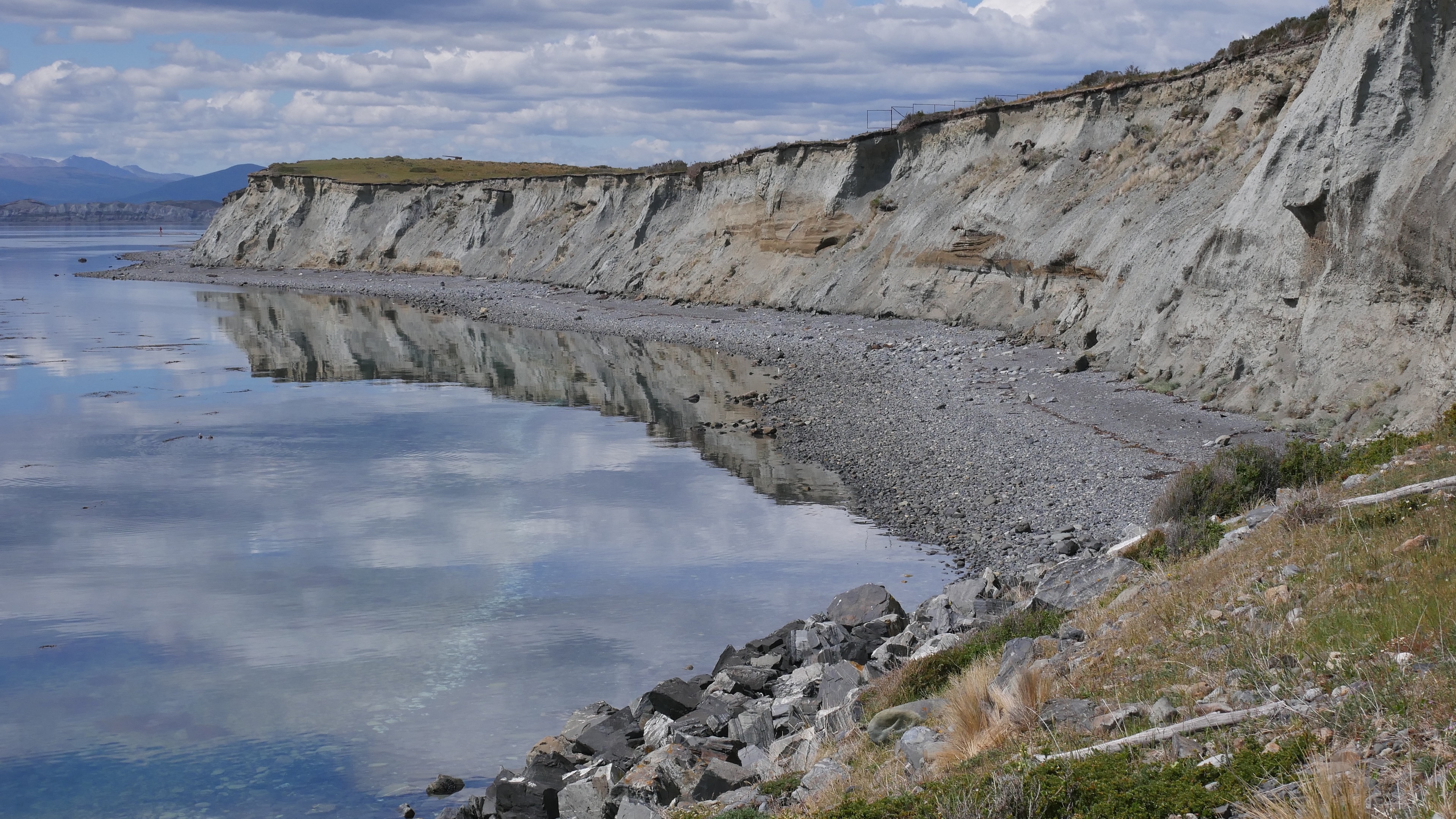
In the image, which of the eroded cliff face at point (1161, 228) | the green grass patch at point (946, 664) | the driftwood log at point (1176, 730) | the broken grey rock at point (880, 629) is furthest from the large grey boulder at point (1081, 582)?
the eroded cliff face at point (1161, 228)

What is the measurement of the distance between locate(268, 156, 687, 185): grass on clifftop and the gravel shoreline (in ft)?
146

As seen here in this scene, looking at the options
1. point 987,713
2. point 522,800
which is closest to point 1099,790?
point 987,713

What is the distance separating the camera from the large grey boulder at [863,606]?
12703 millimetres

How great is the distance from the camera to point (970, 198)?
39.5m

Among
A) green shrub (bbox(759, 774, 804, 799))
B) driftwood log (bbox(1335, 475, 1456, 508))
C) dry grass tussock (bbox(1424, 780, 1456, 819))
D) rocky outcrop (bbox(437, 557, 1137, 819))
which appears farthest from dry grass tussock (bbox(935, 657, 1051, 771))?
driftwood log (bbox(1335, 475, 1456, 508))

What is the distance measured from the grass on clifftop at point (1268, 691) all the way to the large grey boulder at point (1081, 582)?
1.17 m

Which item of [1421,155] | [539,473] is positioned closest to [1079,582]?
[1421,155]

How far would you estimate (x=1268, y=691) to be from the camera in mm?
6062

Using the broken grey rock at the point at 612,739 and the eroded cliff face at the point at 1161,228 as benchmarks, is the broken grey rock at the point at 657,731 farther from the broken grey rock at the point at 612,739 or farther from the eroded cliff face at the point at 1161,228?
the eroded cliff face at the point at 1161,228

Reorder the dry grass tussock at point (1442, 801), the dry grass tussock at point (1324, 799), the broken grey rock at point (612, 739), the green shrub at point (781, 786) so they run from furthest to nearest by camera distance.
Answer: the broken grey rock at point (612, 739) < the green shrub at point (781, 786) < the dry grass tussock at point (1324, 799) < the dry grass tussock at point (1442, 801)

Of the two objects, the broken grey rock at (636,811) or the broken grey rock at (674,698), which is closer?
the broken grey rock at (636,811)

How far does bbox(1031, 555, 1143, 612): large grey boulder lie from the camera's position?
10164 millimetres

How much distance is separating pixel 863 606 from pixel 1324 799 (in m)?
8.46

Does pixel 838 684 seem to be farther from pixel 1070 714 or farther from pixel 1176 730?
pixel 1176 730
